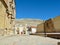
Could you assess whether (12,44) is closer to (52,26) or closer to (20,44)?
(20,44)

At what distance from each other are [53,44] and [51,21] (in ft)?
17.1

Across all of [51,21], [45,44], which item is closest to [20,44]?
[45,44]

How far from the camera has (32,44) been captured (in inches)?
118

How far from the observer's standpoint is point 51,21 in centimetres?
818

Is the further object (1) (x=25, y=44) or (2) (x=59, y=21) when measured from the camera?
(2) (x=59, y=21)

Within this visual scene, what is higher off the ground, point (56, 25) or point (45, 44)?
point (56, 25)

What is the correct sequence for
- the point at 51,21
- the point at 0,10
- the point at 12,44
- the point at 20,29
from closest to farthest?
the point at 12,44, the point at 51,21, the point at 0,10, the point at 20,29

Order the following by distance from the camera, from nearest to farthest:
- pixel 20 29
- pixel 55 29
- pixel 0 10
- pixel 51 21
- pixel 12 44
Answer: pixel 12 44
pixel 55 29
pixel 51 21
pixel 0 10
pixel 20 29

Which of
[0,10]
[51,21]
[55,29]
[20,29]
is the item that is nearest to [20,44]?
[55,29]

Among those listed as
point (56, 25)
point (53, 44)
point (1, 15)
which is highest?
point (1, 15)

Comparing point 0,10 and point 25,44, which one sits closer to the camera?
point 25,44

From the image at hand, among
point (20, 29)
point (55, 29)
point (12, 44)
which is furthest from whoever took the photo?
point (20, 29)

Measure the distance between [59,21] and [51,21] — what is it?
661 mm

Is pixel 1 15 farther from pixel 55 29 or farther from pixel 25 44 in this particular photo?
pixel 25 44
